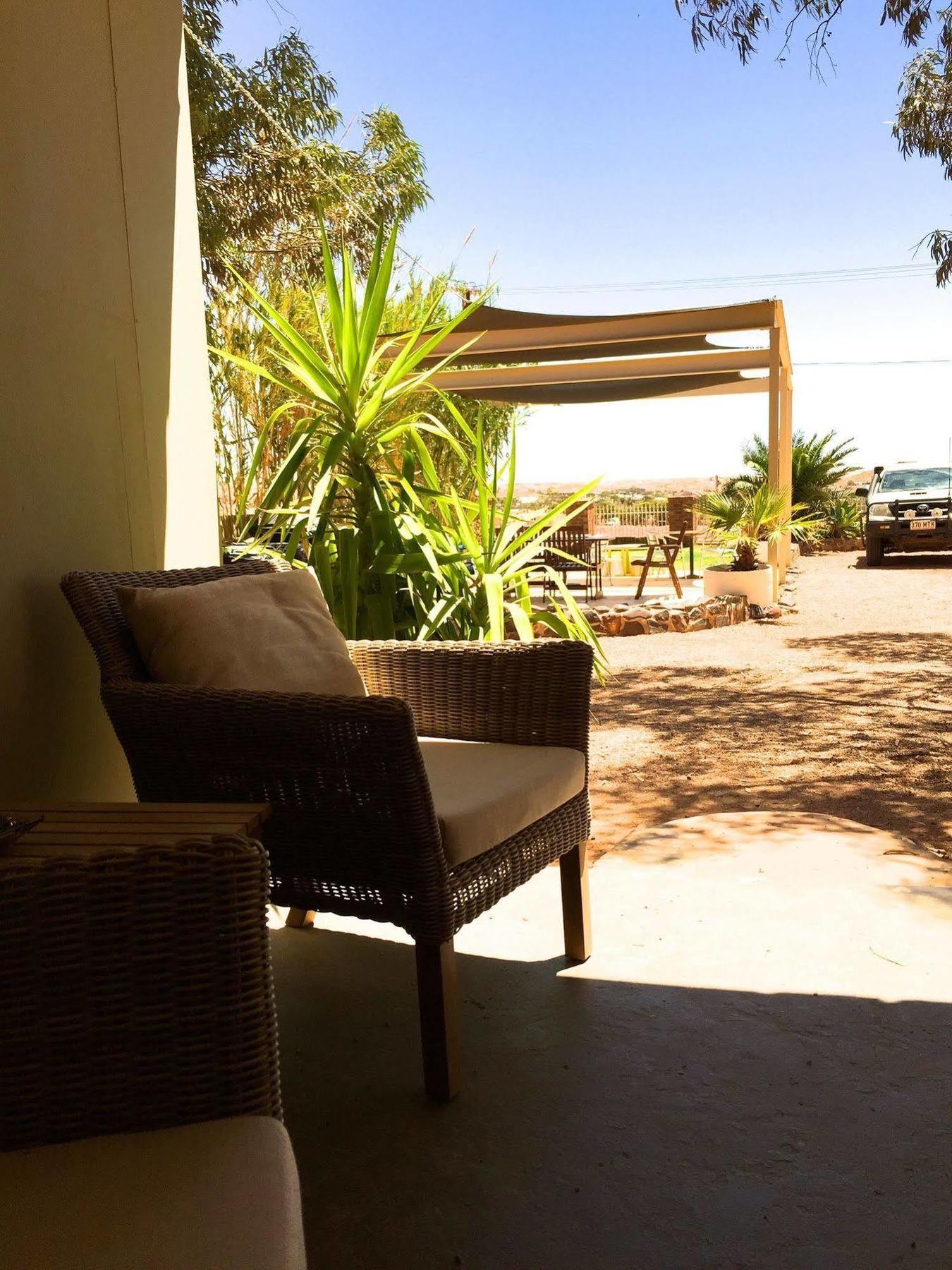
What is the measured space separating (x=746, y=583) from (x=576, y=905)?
21.9ft

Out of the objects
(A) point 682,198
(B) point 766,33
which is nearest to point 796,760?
(B) point 766,33

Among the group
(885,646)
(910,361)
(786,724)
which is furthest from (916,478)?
(910,361)

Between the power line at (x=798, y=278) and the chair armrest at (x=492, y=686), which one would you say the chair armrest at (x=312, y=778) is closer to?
the chair armrest at (x=492, y=686)

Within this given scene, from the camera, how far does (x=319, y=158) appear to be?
9.90m

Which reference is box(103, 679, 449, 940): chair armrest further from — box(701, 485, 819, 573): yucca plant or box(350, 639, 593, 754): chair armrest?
box(701, 485, 819, 573): yucca plant

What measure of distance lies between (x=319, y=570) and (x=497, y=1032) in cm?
154

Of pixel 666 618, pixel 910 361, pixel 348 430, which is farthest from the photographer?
pixel 910 361

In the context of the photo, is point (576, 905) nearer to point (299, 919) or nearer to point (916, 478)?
point (299, 919)

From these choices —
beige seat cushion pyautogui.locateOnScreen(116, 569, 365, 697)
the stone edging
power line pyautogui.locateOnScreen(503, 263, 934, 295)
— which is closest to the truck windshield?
the stone edging

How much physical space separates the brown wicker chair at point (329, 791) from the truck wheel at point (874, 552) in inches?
422

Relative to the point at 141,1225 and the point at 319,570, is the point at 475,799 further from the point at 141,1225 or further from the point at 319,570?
the point at 319,570

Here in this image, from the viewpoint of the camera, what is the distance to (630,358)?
9.62 meters

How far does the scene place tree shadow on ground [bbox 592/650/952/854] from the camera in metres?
3.31

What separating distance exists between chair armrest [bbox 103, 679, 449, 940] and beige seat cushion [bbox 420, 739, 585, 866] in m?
0.07
